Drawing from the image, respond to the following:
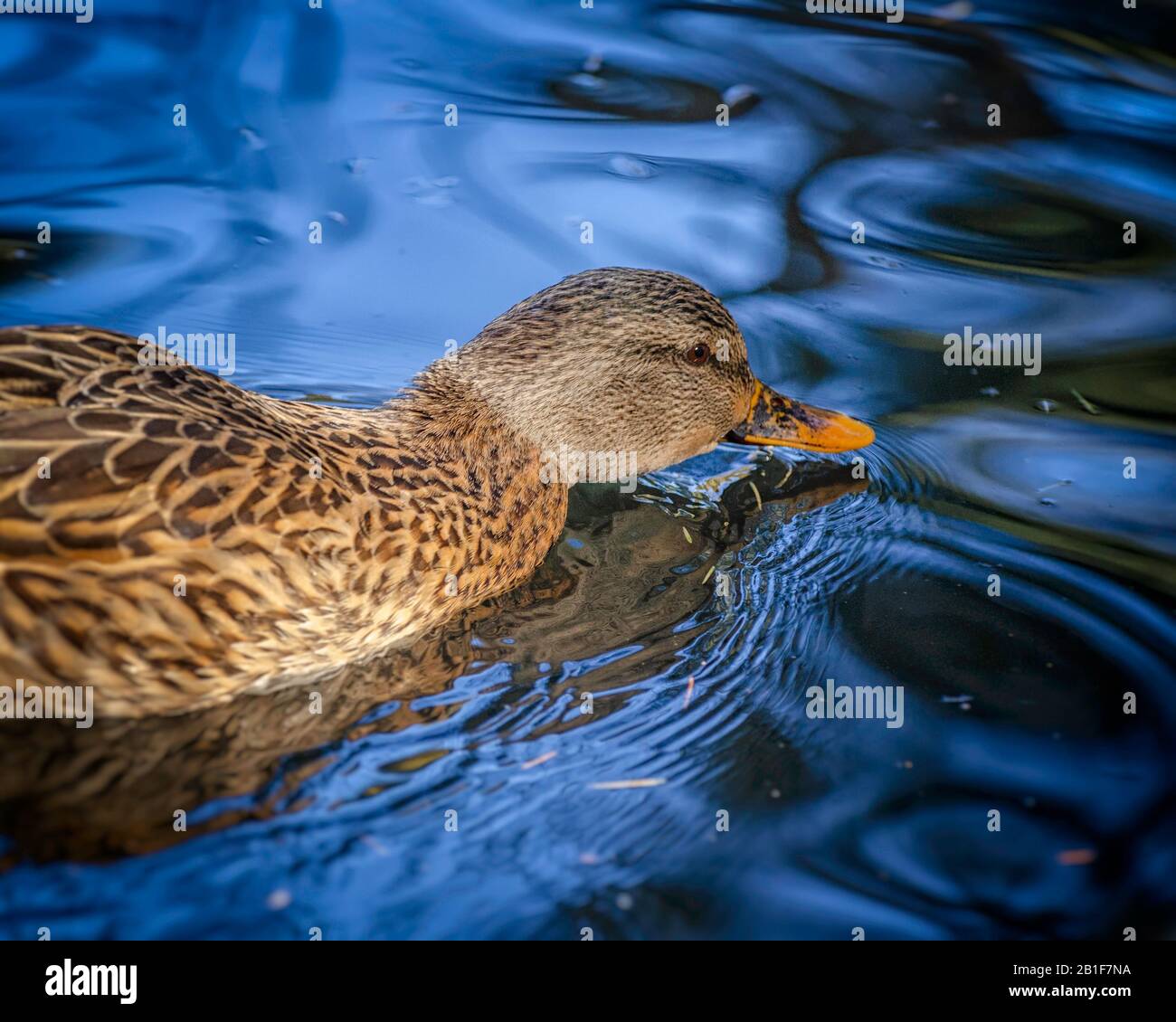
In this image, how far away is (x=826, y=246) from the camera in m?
7.41

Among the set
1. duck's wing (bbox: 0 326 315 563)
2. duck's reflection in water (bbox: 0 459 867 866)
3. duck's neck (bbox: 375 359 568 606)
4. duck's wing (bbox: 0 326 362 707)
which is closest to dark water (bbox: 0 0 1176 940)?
duck's reflection in water (bbox: 0 459 867 866)

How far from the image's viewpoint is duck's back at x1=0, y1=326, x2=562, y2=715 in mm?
3826

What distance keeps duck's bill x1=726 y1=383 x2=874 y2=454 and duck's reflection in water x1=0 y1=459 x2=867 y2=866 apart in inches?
8.3

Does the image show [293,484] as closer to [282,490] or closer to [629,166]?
[282,490]

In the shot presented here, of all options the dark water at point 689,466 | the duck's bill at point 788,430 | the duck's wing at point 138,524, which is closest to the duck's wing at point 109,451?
the duck's wing at point 138,524

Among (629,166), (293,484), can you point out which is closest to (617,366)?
(293,484)

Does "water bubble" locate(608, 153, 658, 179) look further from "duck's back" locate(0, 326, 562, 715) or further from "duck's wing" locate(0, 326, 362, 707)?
"duck's wing" locate(0, 326, 362, 707)

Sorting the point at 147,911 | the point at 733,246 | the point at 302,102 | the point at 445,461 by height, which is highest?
the point at 302,102

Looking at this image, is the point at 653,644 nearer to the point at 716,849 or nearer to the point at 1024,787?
the point at 716,849

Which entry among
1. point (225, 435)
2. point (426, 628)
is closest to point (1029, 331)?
point (426, 628)

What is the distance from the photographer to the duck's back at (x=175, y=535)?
383 cm

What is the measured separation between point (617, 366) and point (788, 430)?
0.95 m

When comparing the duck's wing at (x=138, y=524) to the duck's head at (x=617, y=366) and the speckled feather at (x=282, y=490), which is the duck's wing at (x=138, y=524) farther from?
the duck's head at (x=617, y=366)

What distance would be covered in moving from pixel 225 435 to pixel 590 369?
165cm
